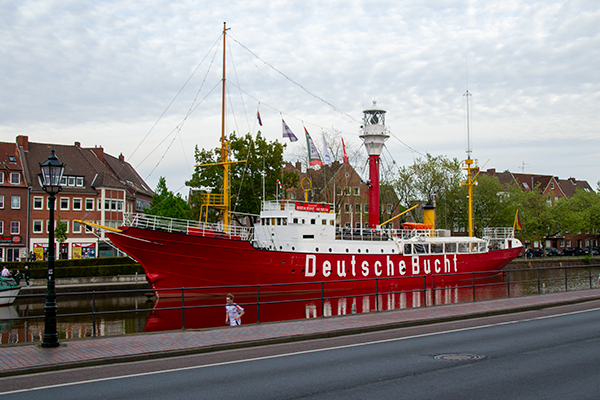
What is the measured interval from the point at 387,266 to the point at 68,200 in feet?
123

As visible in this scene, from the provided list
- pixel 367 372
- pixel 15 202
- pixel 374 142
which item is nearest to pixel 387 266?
pixel 374 142

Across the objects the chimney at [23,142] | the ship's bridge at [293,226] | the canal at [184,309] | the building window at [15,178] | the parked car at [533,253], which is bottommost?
the canal at [184,309]

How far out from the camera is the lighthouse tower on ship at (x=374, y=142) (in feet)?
135

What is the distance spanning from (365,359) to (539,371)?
3.24 metres

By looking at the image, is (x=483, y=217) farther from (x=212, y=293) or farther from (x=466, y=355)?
(x=466, y=355)

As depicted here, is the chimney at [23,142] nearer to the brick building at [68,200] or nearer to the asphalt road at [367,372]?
the brick building at [68,200]

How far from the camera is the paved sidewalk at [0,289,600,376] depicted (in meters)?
10.4

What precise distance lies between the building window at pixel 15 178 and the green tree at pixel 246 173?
1763 cm

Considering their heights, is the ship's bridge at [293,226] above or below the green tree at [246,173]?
below


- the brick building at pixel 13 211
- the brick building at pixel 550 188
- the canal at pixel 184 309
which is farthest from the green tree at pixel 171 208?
the brick building at pixel 550 188

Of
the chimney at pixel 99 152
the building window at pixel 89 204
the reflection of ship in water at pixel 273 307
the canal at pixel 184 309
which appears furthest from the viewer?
the chimney at pixel 99 152

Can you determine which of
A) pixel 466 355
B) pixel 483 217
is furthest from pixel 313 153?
pixel 483 217

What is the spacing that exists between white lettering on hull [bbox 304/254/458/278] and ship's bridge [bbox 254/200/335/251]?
1.41 metres

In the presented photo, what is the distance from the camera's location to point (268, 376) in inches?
367
